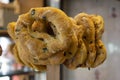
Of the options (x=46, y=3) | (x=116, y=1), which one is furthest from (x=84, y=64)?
(x=46, y=3)

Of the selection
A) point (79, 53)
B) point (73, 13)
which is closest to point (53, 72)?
point (79, 53)

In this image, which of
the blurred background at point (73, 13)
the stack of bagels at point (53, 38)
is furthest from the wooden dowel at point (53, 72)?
the blurred background at point (73, 13)

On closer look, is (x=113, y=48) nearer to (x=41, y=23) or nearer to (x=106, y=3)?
(x=106, y=3)

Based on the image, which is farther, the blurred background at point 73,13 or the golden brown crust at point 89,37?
the blurred background at point 73,13

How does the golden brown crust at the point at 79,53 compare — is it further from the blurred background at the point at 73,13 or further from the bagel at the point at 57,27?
the blurred background at the point at 73,13

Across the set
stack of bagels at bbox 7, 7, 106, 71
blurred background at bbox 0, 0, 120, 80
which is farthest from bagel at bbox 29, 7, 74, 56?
blurred background at bbox 0, 0, 120, 80

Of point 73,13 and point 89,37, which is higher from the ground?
point 89,37

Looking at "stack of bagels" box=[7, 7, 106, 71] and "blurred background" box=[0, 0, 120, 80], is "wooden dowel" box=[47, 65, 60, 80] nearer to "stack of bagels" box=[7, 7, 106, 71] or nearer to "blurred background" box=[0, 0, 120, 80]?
"stack of bagels" box=[7, 7, 106, 71]

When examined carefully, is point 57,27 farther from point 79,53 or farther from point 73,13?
point 73,13
